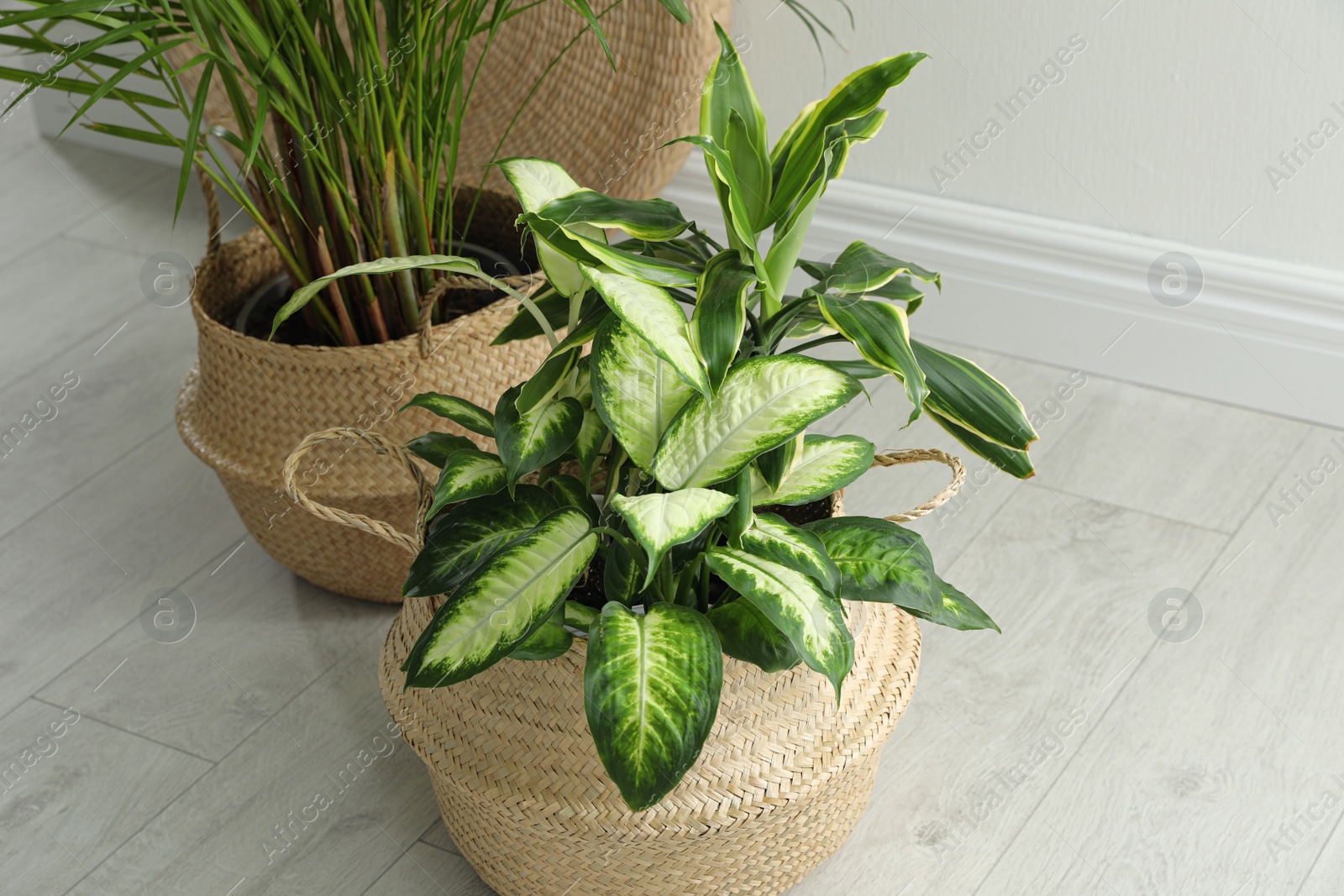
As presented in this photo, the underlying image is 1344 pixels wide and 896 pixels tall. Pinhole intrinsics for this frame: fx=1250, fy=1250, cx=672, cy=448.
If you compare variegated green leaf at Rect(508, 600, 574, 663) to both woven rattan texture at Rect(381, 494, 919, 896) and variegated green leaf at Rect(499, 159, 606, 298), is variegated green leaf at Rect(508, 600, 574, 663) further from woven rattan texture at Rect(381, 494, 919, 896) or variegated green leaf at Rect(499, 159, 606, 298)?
variegated green leaf at Rect(499, 159, 606, 298)

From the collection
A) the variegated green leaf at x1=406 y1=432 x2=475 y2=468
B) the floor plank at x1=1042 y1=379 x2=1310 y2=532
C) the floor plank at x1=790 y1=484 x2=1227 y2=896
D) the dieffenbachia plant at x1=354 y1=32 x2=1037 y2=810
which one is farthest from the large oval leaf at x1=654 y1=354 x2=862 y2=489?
the floor plank at x1=1042 y1=379 x2=1310 y2=532

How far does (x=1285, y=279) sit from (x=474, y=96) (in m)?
1.00

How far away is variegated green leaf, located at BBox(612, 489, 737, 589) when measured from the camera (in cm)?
68

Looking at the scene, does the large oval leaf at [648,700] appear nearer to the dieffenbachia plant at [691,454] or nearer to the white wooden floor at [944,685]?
the dieffenbachia plant at [691,454]

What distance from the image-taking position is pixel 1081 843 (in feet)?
3.33

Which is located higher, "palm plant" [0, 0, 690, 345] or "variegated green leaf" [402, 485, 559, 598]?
"palm plant" [0, 0, 690, 345]

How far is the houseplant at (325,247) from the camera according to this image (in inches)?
38.3

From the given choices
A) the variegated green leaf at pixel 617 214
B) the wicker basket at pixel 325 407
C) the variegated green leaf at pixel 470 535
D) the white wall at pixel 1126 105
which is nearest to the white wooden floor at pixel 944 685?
the wicker basket at pixel 325 407

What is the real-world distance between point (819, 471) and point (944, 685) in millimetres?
429

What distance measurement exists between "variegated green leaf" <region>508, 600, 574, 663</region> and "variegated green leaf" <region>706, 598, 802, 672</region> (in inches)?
3.8

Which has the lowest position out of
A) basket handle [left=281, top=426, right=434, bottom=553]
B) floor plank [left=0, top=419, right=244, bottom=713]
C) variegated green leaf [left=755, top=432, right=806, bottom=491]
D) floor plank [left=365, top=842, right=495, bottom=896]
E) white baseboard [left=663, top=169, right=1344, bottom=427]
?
floor plank [left=0, top=419, right=244, bottom=713]

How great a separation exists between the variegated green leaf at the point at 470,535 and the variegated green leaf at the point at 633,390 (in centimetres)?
9

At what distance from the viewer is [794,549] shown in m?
0.77

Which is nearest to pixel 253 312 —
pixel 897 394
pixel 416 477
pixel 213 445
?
pixel 213 445
